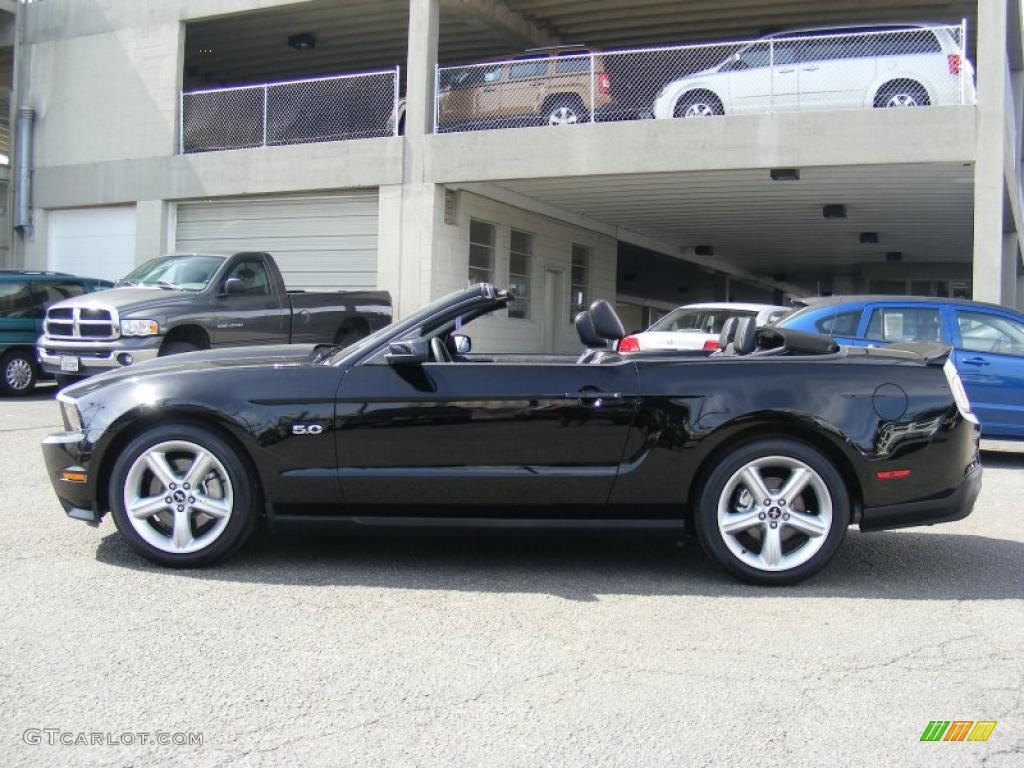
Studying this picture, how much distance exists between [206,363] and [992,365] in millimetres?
7295

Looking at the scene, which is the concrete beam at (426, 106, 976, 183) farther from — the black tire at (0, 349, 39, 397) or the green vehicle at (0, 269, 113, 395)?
the black tire at (0, 349, 39, 397)

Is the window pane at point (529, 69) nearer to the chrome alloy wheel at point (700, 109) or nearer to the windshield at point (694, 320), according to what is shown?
the chrome alloy wheel at point (700, 109)

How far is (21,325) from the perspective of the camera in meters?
13.4

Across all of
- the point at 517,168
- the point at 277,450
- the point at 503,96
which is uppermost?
the point at 503,96

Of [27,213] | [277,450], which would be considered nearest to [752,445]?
[277,450]

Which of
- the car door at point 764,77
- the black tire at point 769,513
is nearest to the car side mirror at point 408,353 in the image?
the black tire at point 769,513

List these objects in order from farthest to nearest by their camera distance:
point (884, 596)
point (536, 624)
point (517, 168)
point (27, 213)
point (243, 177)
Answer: point (27, 213), point (243, 177), point (517, 168), point (884, 596), point (536, 624)

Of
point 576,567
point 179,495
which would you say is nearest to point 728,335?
point 576,567

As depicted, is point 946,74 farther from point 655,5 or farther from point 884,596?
point 884,596

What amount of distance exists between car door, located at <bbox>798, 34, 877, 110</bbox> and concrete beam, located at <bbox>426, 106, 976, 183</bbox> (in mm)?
330

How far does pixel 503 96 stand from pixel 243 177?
5.44 metres

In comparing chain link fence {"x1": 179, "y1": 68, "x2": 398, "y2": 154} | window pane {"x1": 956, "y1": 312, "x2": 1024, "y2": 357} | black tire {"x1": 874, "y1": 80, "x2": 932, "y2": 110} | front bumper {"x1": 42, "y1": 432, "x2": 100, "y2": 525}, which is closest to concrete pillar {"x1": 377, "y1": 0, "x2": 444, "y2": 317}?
chain link fence {"x1": 179, "y1": 68, "x2": 398, "y2": 154}

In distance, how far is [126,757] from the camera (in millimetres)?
2797

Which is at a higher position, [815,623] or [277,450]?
[277,450]
